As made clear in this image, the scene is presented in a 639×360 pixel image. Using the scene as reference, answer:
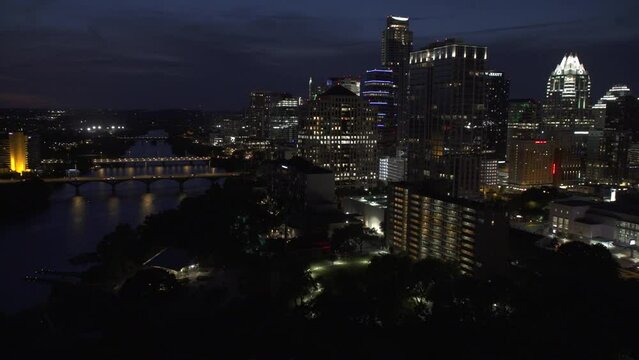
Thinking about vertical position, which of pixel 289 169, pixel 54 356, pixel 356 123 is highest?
pixel 356 123

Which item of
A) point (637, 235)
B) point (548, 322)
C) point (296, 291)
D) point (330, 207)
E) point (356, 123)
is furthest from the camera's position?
point (356, 123)

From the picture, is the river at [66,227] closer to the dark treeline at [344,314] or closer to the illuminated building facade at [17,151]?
the dark treeline at [344,314]

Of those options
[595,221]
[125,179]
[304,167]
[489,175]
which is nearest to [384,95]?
[489,175]

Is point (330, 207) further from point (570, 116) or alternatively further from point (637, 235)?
point (570, 116)

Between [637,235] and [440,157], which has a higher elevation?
[440,157]

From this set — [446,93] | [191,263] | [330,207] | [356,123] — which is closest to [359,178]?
[356,123]

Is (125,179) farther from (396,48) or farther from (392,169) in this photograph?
(396,48)

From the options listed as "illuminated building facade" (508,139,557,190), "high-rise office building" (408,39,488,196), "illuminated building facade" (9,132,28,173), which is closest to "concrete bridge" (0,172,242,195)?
"illuminated building facade" (9,132,28,173)
